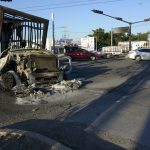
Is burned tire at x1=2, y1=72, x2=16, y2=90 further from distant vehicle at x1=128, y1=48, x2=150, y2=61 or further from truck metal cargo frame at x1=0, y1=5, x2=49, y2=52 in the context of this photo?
distant vehicle at x1=128, y1=48, x2=150, y2=61

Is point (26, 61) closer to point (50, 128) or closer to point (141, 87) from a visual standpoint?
point (141, 87)

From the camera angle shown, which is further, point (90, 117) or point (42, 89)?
point (42, 89)

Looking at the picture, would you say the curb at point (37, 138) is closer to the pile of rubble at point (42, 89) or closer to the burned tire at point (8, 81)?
the pile of rubble at point (42, 89)

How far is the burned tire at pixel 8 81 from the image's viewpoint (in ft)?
62.6

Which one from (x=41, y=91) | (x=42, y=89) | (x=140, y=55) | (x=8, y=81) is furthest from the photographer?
(x=140, y=55)

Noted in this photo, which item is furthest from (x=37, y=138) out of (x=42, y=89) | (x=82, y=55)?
(x=82, y=55)

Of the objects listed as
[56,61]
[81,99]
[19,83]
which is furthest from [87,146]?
[56,61]

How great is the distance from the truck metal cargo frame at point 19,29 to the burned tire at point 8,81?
3846 mm

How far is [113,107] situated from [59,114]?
178 centimetres

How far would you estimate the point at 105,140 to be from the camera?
9320mm

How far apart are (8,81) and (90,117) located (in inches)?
308

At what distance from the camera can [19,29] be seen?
2469 cm

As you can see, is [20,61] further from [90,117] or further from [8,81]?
[90,117]

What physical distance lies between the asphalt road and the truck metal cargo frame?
6.04 meters
